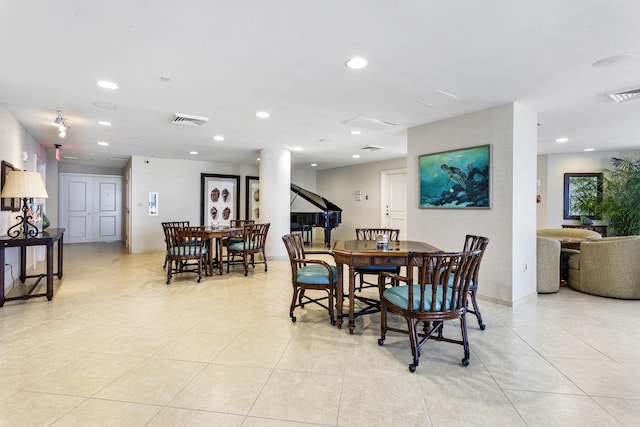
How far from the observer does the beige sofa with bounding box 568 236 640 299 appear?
13.8 feet

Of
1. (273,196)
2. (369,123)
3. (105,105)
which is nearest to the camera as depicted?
(105,105)

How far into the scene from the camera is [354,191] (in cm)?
1012

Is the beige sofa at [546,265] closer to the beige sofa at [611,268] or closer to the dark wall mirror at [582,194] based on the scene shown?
the beige sofa at [611,268]

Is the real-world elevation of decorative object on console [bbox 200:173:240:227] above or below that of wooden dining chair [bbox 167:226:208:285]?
above

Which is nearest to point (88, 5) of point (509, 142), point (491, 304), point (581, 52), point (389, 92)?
point (389, 92)

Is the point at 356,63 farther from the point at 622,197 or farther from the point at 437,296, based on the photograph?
the point at 622,197

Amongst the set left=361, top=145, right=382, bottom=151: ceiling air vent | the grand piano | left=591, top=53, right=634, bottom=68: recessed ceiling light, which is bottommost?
the grand piano

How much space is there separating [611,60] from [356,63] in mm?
2227

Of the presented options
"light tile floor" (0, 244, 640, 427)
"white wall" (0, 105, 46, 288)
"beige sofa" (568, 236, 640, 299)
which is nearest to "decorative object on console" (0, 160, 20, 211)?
"white wall" (0, 105, 46, 288)

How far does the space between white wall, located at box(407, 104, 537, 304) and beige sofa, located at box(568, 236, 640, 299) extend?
1.00 metres

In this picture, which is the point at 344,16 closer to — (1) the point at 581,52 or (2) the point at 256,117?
(1) the point at 581,52

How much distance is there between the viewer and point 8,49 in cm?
264

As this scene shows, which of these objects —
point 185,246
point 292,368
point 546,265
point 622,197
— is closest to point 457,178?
point 546,265

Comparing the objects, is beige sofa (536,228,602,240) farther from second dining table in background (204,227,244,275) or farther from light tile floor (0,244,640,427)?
second dining table in background (204,227,244,275)
